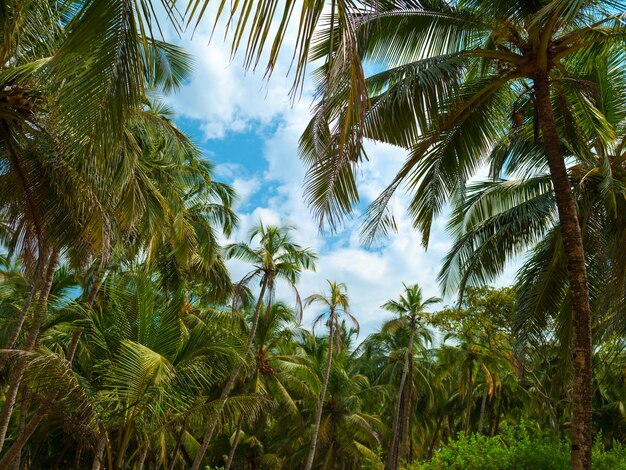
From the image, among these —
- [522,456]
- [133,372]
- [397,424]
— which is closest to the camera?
[133,372]

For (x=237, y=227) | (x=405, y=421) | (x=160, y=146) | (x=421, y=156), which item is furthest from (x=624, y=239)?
(x=405, y=421)

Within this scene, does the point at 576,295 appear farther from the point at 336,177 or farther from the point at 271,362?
the point at 271,362

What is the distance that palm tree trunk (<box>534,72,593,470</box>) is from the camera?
6.86 m

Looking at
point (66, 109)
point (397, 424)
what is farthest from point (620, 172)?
point (397, 424)

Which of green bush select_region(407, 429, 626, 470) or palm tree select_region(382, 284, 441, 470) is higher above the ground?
palm tree select_region(382, 284, 441, 470)

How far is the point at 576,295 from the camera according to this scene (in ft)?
24.0

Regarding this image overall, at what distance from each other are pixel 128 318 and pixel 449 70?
281 inches

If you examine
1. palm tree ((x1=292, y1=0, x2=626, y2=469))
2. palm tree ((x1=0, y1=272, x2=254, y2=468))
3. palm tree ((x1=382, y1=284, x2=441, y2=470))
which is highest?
palm tree ((x1=382, y1=284, x2=441, y2=470))

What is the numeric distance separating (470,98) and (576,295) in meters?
3.08

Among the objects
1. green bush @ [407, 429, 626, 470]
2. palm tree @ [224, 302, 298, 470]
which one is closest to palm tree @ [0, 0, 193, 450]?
green bush @ [407, 429, 626, 470]

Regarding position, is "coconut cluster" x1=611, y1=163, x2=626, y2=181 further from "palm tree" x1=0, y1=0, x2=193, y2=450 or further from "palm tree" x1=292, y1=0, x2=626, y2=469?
"palm tree" x1=0, y1=0, x2=193, y2=450

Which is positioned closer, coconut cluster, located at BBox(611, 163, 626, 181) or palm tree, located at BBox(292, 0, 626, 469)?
palm tree, located at BBox(292, 0, 626, 469)

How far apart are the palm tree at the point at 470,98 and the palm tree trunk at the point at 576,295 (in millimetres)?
12

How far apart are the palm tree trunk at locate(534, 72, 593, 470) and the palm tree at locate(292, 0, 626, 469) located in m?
0.01
